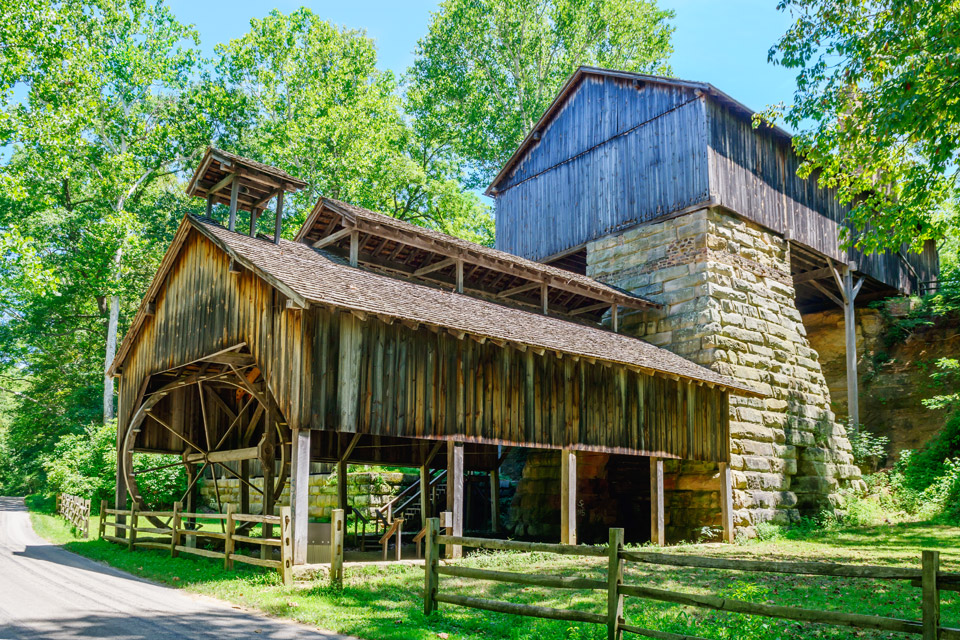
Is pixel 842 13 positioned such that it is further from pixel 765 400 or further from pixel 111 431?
pixel 111 431

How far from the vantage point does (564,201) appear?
23.2 m

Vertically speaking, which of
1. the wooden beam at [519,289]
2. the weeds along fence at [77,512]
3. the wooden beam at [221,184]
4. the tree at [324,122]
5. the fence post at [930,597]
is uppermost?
the tree at [324,122]

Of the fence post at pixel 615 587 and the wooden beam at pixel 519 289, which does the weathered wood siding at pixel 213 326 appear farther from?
the wooden beam at pixel 519 289

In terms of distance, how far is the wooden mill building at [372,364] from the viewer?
1180cm

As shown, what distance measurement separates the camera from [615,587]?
684 centimetres

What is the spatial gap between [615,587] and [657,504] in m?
9.81

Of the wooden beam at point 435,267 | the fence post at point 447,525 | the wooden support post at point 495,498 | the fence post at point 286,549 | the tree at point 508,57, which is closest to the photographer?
the fence post at point 447,525

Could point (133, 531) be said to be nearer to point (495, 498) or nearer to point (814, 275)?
point (495, 498)

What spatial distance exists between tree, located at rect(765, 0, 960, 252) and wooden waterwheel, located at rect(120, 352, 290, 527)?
39.1 feet

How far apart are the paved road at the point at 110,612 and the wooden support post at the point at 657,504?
9.65 metres

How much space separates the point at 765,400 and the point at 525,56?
76.7ft

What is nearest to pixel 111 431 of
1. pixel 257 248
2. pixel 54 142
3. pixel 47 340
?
pixel 54 142

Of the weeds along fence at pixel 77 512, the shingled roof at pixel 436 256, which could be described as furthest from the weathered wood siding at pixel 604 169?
the weeds along fence at pixel 77 512

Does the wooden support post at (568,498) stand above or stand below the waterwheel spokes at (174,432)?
below
